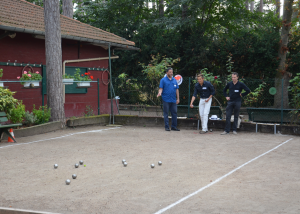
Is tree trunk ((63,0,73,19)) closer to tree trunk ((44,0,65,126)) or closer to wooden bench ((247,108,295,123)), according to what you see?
tree trunk ((44,0,65,126))

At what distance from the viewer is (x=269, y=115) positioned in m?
11.3

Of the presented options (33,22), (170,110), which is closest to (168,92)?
(170,110)

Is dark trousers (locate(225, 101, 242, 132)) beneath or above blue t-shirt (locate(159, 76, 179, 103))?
beneath

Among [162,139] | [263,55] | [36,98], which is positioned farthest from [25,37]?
[263,55]

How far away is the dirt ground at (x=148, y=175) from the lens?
4300mm

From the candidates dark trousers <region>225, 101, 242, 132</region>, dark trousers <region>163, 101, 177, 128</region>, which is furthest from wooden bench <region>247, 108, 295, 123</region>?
dark trousers <region>163, 101, 177, 128</region>

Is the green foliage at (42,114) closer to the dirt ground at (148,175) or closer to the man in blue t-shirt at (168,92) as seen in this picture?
the dirt ground at (148,175)

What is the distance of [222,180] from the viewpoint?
17.9 ft

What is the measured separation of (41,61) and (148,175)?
9.02m

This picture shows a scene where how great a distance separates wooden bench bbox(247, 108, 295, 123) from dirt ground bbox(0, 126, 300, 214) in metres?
1.42

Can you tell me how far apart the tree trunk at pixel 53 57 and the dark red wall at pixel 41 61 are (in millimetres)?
1018

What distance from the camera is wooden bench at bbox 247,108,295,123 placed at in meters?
11.2

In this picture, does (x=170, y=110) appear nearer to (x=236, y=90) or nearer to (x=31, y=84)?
(x=236, y=90)

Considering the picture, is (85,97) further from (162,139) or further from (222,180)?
(222,180)
